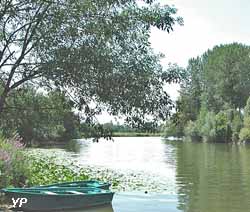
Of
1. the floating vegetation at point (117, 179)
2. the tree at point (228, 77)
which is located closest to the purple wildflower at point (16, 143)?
the floating vegetation at point (117, 179)

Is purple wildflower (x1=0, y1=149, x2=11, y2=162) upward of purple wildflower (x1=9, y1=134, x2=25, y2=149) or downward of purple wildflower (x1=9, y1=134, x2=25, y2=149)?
downward

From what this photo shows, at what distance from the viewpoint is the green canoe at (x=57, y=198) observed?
1530cm

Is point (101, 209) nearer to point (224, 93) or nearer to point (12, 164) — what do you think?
point (12, 164)

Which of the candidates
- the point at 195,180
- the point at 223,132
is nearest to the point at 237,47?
the point at 223,132

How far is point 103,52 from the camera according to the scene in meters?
8.70

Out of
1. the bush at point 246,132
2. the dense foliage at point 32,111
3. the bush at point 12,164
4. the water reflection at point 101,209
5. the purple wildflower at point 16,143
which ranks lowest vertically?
the water reflection at point 101,209

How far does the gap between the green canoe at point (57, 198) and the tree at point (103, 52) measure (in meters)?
6.83

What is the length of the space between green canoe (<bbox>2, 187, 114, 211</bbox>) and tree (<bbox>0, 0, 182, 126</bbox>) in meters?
6.83

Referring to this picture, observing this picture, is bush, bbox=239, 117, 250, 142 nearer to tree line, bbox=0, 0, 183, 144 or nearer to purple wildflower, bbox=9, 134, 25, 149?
purple wildflower, bbox=9, 134, 25, 149

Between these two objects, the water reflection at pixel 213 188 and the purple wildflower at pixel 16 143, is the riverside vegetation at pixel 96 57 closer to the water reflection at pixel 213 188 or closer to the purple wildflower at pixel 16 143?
the purple wildflower at pixel 16 143

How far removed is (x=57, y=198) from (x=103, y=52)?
29.1 feet

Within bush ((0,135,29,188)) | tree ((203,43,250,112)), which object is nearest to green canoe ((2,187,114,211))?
bush ((0,135,29,188))

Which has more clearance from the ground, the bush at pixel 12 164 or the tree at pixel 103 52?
the tree at pixel 103 52

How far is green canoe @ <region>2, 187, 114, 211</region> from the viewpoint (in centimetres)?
1530
